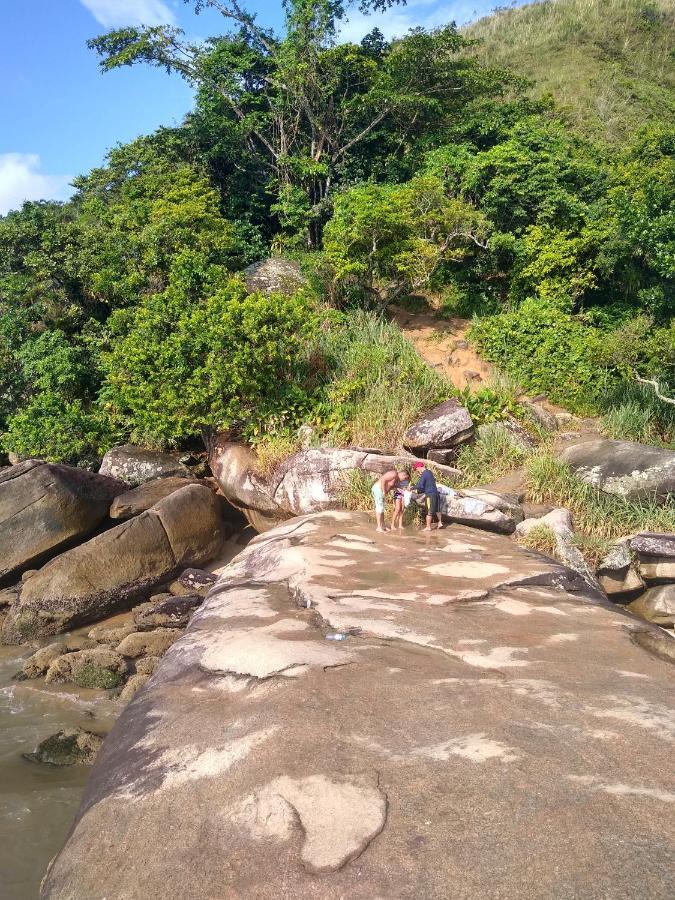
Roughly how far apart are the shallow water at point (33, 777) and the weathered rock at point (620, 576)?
582 cm

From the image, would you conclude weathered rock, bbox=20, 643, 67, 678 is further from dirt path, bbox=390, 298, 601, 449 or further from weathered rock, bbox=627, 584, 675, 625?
dirt path, bbox=390, 298, 601, 449

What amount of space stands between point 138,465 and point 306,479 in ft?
13.2

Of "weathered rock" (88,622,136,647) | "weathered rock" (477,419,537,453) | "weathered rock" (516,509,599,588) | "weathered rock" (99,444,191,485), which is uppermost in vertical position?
"weathered rock" (477,419,537,453)

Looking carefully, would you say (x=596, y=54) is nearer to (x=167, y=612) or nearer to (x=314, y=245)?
(x=314, y=245)

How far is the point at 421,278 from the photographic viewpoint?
14695 mm

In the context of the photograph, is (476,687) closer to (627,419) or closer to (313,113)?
(627,419)

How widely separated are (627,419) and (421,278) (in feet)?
19.0

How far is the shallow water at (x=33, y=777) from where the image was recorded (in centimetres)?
439

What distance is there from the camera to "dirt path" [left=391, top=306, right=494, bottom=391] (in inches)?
562

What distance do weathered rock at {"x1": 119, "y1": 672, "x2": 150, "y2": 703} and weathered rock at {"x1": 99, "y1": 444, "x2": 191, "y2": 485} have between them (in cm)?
520

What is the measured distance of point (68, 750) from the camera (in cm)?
582

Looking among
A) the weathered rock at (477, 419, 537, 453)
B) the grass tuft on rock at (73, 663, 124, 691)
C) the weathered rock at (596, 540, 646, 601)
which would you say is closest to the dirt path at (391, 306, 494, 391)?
the weathered rock at (477, 419, 537, 453)

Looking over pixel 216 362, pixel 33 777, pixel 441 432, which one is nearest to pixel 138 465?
pixel 216 362

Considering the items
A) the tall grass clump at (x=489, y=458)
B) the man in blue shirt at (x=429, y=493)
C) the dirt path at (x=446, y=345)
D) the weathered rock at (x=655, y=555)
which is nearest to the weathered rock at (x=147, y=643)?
the man in blue shirt at (x=429, y=493)
